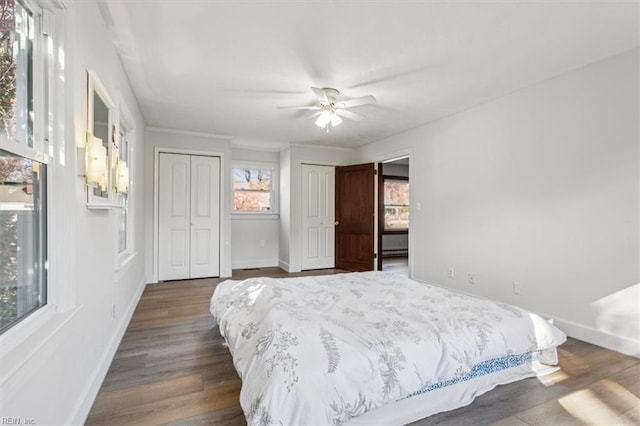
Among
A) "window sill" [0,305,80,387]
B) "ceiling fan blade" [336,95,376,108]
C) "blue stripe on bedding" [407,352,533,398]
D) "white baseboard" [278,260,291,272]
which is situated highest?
"ceiling fan blade" [336,95,376,108]

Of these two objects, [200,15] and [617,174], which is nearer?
[200,15]

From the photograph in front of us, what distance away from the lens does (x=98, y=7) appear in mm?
1973

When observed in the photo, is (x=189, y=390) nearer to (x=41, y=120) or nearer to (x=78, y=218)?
(x=78, y=218)

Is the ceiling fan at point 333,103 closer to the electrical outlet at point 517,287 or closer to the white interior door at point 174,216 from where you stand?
the electrical outlet at point 517,287

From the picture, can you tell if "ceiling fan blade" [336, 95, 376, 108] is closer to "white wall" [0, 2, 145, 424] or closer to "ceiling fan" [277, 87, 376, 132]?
"ceiling fan" [277, 87, 376, 132]

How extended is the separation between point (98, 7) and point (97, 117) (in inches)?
28.4

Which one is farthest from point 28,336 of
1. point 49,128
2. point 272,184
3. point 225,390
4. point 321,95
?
point 272,184

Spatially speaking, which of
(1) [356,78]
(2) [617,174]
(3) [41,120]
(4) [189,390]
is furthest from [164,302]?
(2) [617,174]

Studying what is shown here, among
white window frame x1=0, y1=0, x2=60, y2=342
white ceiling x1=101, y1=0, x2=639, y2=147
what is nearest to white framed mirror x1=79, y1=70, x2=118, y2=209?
white window frame x1=0, y1=0, x2=60, y2=342

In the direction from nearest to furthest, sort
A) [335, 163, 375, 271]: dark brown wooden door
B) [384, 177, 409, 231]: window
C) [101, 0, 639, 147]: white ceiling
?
[101, 0, 639, 147]: white ceiling
[335, 163, 375, 271]: dark brown wooden door
[384, 177, 409, 231]: window

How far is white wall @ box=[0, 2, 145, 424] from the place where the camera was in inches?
41.4

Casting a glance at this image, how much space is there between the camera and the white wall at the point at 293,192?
5645 millimetres

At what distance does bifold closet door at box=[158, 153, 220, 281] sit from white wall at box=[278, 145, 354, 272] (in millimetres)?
1271

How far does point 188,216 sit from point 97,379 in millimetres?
3355
